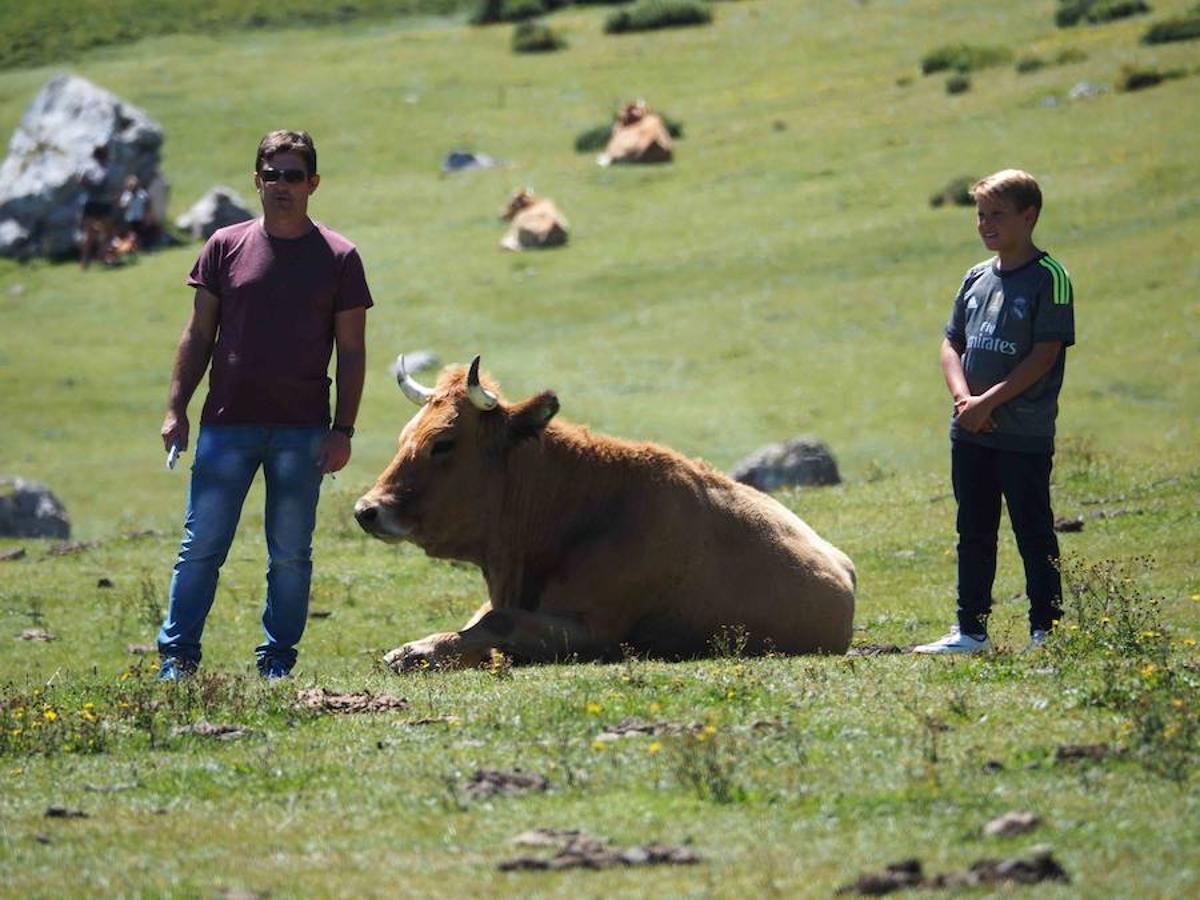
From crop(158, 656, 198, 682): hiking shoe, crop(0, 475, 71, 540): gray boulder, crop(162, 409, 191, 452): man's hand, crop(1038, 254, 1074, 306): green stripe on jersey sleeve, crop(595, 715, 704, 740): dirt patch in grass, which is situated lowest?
crop(0, 475, 71, 540): gray boulder

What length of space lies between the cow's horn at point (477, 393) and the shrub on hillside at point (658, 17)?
62353 millimetres

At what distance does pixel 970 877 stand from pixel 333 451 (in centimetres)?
665

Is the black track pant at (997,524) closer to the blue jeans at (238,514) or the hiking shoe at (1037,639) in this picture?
the hiking shoe at (1037,639)

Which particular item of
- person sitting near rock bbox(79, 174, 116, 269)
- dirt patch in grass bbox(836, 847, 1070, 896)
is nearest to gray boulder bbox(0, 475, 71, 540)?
dirt patch in grass bbox(836, 847, 1070, 896)

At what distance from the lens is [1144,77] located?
166 feet

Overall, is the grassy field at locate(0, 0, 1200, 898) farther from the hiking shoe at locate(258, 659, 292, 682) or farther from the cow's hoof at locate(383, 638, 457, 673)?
the cow's hoof at locate(383, 638, 457, 673)

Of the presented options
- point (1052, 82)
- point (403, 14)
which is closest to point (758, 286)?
point (1052, 82)

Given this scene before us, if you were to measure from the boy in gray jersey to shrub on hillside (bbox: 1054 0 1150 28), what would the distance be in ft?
170

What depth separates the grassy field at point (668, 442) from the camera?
8.62m

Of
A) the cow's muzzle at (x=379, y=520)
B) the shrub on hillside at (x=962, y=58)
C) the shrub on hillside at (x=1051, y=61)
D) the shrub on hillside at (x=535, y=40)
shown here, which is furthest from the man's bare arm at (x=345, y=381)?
the shrub on hillside at (x=535, y=40)

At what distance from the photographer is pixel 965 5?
69.9m

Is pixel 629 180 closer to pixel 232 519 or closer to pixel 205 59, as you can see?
pixel 205 59

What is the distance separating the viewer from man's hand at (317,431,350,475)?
1316cm

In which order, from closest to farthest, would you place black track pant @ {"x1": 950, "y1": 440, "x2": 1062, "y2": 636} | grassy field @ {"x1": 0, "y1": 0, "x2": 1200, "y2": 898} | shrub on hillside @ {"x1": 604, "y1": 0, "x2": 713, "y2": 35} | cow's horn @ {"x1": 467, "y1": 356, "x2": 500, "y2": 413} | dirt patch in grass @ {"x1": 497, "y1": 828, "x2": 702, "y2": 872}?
dirt patch in grass @ {"x1": 497, "y1": 828, "x2": 702, "y2": 872} < grassy field @ {"x1": 0, "y1": 0, "x2": 1200, "y2": 898} < black track pant @ {"x1": 950, "y1": 440, "x2": 1062, "y2": 636} < cow's horn @ {"x1": 467, "y1": 356, "x2": 500, "y2": 413} < shrub on hillside @ {"x1": 604, "y1": 0, "x2": 713, "y2": 35}
